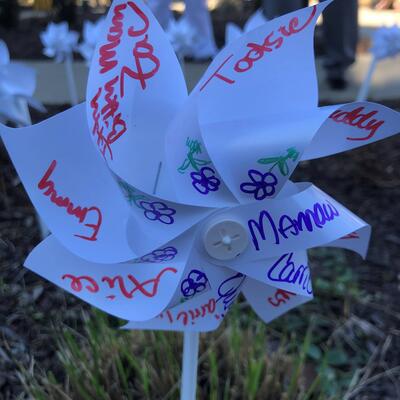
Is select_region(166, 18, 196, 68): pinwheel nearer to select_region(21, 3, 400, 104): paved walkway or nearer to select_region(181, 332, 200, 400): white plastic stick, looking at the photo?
select_region(21, 3, 400, 104): paved walkway

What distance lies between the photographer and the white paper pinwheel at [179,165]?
0.87 metres

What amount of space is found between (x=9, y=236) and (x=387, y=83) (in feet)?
10.8

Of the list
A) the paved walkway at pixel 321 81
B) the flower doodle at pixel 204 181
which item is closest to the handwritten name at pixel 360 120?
the flower doodle at pixel 204 181

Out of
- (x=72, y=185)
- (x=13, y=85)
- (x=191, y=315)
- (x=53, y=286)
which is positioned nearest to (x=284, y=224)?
(x=191, y=315)

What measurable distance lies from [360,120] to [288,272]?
0.29m

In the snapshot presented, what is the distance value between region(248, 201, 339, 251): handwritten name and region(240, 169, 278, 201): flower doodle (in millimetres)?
45

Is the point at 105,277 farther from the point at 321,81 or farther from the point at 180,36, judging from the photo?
A: the point at 321,81

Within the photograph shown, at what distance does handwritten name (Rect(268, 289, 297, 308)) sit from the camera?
1.19m

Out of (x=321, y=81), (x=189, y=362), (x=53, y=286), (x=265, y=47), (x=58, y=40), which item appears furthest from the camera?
(x=321, y=81)

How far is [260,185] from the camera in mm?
905

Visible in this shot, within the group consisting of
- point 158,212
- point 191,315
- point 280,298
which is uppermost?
point 158,212

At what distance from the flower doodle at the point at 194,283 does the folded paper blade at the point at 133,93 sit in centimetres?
14

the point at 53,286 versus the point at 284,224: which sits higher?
the point at 284,224

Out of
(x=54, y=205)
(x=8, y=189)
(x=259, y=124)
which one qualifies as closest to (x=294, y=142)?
(x=259, y=124)
